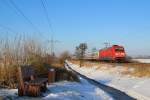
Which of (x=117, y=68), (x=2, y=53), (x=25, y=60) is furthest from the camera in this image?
(x=117, y=68)

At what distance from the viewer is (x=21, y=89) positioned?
1287 centimetres

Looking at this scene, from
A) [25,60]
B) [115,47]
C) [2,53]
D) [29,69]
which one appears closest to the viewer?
[29,69]

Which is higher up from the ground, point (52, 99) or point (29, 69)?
point (29, 69)

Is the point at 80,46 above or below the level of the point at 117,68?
above

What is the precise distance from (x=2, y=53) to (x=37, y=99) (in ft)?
16.0

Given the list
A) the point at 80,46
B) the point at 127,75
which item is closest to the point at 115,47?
the point at 127,75

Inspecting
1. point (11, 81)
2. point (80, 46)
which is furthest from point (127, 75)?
point (80, 46)

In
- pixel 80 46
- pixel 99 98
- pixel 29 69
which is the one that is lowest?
pixel 99 98

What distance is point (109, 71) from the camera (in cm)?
4528

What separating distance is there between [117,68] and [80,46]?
80719 millimetres

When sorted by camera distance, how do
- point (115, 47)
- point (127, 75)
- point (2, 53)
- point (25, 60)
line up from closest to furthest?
1. point (2, 53)
2. point (25, 60)
3. point (127, 75)
4. point (115, 47)

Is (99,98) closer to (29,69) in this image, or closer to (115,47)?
(29,69)

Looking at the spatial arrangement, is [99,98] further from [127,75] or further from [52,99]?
[127,75]

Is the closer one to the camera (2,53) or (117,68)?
(2,53)
